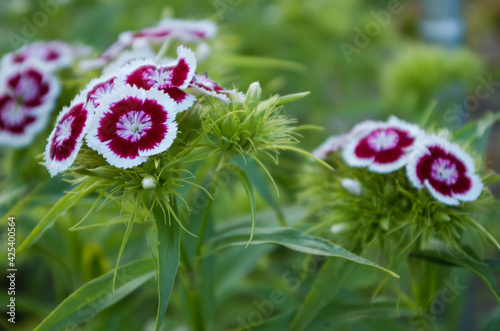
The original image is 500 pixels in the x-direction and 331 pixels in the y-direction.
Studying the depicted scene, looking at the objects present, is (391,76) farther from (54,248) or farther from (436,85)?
(54,248)

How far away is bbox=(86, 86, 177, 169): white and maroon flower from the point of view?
30.5 inches

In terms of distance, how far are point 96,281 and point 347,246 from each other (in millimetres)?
461

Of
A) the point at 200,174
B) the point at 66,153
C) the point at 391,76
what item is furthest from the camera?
the point at 391,76

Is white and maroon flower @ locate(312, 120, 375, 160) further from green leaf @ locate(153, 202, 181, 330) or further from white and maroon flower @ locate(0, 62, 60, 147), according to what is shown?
white and maroon flower @ locate(0, 62, 60, 147)

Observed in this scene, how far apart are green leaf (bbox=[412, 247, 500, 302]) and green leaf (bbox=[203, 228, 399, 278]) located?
0.16 m

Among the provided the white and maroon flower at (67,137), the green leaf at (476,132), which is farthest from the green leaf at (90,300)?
the green leaf at (476,132)

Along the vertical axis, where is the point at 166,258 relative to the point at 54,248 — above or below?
below

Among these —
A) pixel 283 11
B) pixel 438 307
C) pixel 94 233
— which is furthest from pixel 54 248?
pixel 283 11

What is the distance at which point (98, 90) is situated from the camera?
0.86m

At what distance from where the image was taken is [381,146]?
3.21 feet

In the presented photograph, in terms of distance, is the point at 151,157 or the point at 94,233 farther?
the point at 94,233

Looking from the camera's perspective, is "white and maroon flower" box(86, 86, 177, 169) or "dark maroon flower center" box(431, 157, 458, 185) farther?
"dark maroon flower center" box(431, 157, 458, 185)

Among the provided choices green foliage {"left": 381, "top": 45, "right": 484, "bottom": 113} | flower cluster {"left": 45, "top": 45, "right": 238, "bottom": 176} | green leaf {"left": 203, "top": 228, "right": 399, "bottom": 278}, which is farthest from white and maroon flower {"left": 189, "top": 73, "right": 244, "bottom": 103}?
green foliage {"left": 381, "top": 45, "right": 484, "bottom": 113}

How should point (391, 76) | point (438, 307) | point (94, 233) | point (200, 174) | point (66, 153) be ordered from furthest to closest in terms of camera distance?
point (391, 76) < point (94, 233) < point (438, 307) < point (200, 174) < point (66, 153)
